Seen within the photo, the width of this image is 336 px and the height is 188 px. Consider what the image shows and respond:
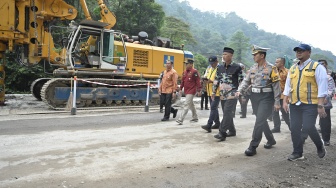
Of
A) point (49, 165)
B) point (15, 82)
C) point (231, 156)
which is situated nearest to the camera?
point (49, 165)

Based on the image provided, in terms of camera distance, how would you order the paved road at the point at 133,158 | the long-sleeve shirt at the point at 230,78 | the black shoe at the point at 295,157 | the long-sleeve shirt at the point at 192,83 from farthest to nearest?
the long-sleeve shirt at the point at 192,83
the long-sleeve shirt at the point at 230,78
the black shoe at the point at 295,157
the paved road at the point at 133,158

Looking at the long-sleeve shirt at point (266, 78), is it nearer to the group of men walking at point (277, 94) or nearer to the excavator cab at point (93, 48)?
the group of men walking at point (277, 94)

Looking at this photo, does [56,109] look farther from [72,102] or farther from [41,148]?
[41,148]

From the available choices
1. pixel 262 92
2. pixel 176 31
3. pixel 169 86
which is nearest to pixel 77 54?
pixel 169 86

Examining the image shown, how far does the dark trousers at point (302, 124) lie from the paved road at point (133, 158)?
0.34 metres

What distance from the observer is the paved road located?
3680 millimetres

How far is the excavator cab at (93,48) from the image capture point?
36.9ft

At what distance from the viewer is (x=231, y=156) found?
4938 millimetres

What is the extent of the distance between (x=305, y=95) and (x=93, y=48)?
883cm

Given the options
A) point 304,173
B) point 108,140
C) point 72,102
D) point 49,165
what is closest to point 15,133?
point 108,140

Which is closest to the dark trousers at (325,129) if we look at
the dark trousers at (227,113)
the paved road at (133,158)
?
the paved road at (133,158)

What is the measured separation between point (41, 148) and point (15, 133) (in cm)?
153

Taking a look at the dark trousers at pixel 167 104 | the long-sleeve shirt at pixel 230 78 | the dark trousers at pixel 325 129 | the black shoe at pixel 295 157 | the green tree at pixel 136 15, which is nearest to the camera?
the black shoe at pixel 295 157

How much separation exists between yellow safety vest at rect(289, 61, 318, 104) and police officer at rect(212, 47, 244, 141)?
1.35 m
